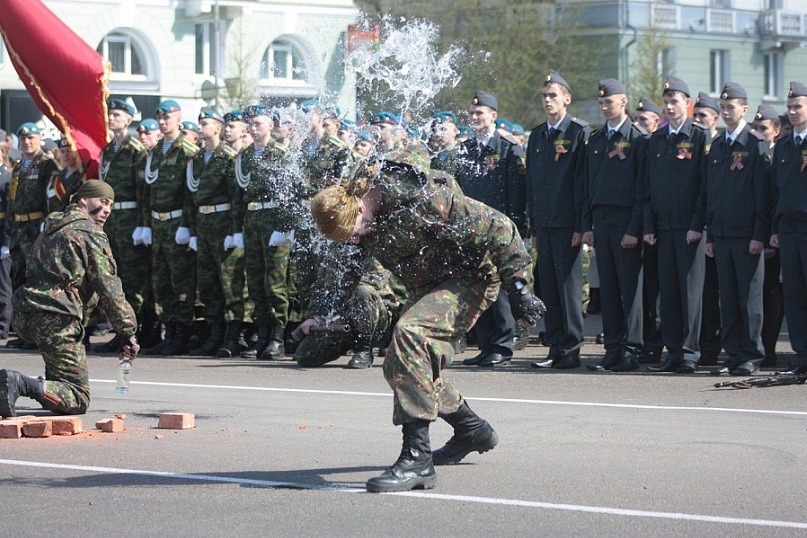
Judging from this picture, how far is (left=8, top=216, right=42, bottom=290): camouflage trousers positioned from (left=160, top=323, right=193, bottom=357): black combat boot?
2.40 m

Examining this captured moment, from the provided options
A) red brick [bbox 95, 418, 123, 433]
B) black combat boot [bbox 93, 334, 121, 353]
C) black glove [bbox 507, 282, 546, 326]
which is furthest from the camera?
black combat boot [bbox 93, 334, 121, 353]

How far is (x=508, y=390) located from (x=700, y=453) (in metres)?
3.52

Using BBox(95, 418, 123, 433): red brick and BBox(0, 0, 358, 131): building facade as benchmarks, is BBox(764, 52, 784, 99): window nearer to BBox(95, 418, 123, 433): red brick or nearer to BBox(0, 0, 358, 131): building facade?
BBox(0, 0, 358, 131): building facade

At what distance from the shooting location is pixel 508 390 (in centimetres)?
1262

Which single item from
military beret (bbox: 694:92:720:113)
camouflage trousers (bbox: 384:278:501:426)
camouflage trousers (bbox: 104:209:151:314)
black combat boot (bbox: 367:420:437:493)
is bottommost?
black combat boot (bbox: 367:420:437:493)

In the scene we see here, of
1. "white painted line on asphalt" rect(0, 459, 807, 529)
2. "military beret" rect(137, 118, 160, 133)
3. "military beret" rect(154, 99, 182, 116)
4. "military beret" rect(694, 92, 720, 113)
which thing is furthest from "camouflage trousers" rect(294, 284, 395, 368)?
"white painted line on asphalt" rect(0, 459, 807, 529)

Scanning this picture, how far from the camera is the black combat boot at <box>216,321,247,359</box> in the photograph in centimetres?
1579

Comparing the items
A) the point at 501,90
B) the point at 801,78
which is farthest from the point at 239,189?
the point at 801,78

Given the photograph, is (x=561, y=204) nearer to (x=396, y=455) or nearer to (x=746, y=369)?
(x=746, y=369)

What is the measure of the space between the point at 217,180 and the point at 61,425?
5.95 metres

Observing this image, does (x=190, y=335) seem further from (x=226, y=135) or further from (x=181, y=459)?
(x=181, y=459)

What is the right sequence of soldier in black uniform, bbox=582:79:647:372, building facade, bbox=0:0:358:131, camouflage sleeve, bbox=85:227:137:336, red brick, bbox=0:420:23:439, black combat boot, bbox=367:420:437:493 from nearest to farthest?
black combat boot, bbox=367:420:437:493
red brick, bbox=0:420:23:439
camouflage sleeve, bbox=85:227:137:336
soldier in black uniform, bbox=582:79:647:372
building facade, bbox=0:0:358:131

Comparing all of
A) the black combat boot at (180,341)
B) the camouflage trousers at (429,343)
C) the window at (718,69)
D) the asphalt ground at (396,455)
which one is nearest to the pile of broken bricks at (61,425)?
the asphalt ground at (396,455)

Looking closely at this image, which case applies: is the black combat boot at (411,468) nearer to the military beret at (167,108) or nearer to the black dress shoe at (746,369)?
the black dress shoe at (746,369)
